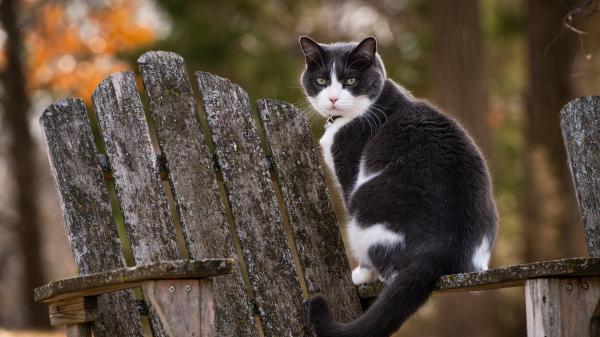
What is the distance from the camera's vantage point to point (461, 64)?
7.61 meters

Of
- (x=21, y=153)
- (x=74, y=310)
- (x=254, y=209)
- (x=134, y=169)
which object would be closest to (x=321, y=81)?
(x=254, y=209)

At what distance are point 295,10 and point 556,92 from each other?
3949 millimetres

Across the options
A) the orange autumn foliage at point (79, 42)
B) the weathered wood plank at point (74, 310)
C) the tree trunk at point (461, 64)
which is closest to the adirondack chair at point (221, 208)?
the weathered wood plank at point (74, 310)

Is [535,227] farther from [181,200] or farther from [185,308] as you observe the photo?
[185,308]

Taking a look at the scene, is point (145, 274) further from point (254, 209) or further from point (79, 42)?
point (79, 42)

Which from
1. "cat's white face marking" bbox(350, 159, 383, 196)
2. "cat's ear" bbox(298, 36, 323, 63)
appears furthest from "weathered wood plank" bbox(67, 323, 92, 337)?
"cat's ear" bbox(298, 36, 323, 63)

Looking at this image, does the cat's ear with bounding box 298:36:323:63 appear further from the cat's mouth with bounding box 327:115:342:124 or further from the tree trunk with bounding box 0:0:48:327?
the tree trunk with bounding box 0:0:48:327

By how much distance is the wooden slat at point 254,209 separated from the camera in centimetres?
272

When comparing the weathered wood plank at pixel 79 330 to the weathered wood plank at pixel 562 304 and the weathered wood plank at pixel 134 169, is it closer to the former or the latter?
the weathered wood plank at pixel 134 169

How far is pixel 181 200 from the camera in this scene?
266 cm

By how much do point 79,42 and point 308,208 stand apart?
9159 millimetres

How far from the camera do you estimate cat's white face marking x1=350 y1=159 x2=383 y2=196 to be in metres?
2.97

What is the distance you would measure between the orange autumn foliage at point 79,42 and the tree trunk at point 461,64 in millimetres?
5024

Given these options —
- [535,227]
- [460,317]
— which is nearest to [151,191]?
[460,317]
